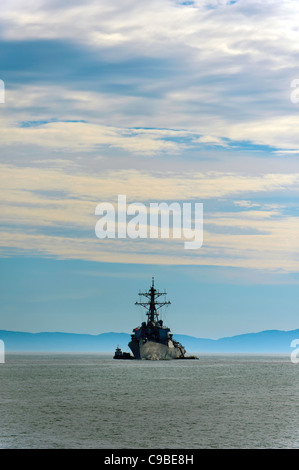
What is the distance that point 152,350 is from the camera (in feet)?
557

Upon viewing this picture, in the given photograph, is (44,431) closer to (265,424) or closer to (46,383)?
(265,424)

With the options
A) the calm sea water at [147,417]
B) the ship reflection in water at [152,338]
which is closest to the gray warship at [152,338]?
the ship reflection in water at [152,338]

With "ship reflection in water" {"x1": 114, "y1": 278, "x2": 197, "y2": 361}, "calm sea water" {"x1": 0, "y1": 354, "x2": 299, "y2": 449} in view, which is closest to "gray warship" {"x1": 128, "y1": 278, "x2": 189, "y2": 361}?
"ship reflection in water" {"x1": 114, "y1": 278, "x2": 197, "y2": 361}

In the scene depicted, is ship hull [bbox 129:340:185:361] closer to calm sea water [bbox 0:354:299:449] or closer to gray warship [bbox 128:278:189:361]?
gray warship [bbox 128:278:189:361]

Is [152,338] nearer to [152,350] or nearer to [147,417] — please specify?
[152,350]

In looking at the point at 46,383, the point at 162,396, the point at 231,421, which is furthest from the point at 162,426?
the point at 46,383

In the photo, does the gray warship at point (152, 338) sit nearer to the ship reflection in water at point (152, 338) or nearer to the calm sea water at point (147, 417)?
the ship reflection in water at point (152, 338)

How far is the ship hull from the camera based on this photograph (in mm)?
166625

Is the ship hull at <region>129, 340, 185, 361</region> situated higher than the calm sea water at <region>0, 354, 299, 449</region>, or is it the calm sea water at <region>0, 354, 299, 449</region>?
the ship hull at <region>129, 340, 185, 361</region>

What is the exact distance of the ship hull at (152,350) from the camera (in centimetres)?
16662

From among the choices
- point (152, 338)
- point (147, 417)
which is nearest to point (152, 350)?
point (152, 338)

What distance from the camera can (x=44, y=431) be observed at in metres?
46.9
